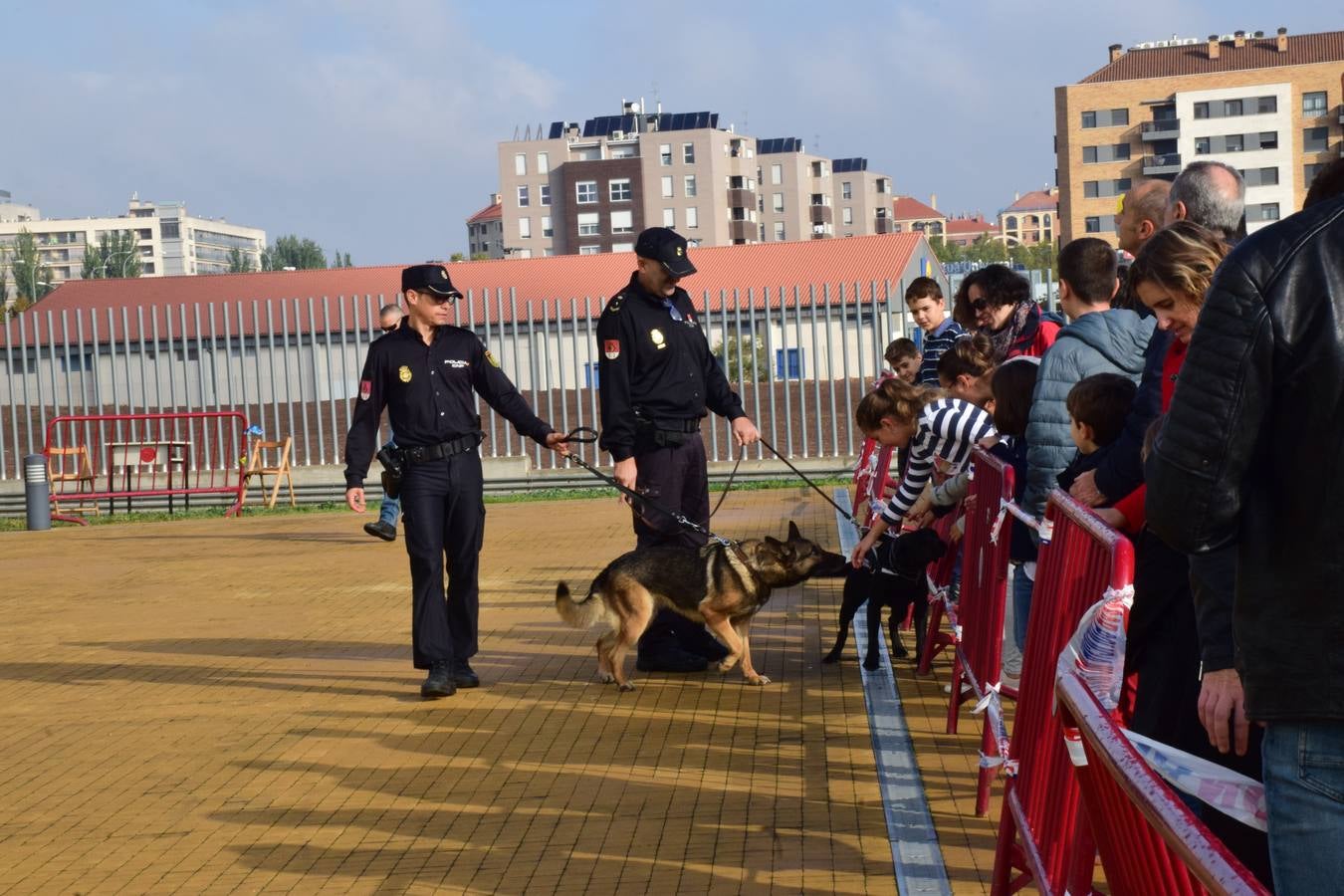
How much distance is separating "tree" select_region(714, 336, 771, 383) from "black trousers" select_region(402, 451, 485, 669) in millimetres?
14746

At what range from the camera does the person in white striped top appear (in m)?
7.66

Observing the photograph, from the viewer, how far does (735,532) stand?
1588 cm

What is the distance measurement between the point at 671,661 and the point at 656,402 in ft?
4.53

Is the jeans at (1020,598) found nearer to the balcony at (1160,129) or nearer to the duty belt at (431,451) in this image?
the duty belt at (431,451)

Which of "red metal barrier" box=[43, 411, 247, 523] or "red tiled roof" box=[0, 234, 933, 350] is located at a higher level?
"red tiled roof" box=[0, 234, 933, 350]

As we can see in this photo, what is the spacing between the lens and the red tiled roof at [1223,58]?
357 ft

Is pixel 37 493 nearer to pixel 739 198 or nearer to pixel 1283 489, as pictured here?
pixel 1283 489

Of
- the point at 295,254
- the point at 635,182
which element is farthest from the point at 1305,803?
the point at 295,254

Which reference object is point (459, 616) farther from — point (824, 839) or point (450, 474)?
point (824, 839)

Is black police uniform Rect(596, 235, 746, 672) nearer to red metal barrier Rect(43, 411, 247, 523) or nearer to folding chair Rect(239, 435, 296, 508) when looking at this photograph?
red metal barrier Rect(43, 411, 247, 523)

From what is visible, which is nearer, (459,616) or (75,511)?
(459,616)

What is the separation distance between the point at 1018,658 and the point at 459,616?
9.36ft

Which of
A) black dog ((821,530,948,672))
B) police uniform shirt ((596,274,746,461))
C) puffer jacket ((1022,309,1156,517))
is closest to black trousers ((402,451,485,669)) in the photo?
police uniform shirt ((596,274,746,461))

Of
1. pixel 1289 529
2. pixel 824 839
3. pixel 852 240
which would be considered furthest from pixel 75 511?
pixel 852 240
